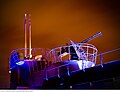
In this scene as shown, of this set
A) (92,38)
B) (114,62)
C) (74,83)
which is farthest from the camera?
(92,38)

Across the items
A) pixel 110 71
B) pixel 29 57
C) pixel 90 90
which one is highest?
pixel 29 57

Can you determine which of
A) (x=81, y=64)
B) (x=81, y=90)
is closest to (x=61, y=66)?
(x=81, y=64)

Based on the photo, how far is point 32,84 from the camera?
2.56 meters

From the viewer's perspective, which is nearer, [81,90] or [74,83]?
[81,90]

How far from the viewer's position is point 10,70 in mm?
2682

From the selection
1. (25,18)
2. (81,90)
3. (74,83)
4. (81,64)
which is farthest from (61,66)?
(81,90)

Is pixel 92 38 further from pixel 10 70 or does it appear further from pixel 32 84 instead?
pixel 10 70

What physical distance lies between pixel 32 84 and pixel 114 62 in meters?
1.01

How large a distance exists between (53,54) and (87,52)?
436mm

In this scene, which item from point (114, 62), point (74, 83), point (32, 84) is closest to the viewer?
point (114, 62)

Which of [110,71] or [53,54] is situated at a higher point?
[53,54]

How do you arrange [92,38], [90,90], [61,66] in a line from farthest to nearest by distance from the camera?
[61,66]
[92,38]
[90,90]

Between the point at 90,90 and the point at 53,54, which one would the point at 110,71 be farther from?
the point at 53,54

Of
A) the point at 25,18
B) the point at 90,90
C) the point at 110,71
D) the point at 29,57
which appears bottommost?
the point at 90,90
